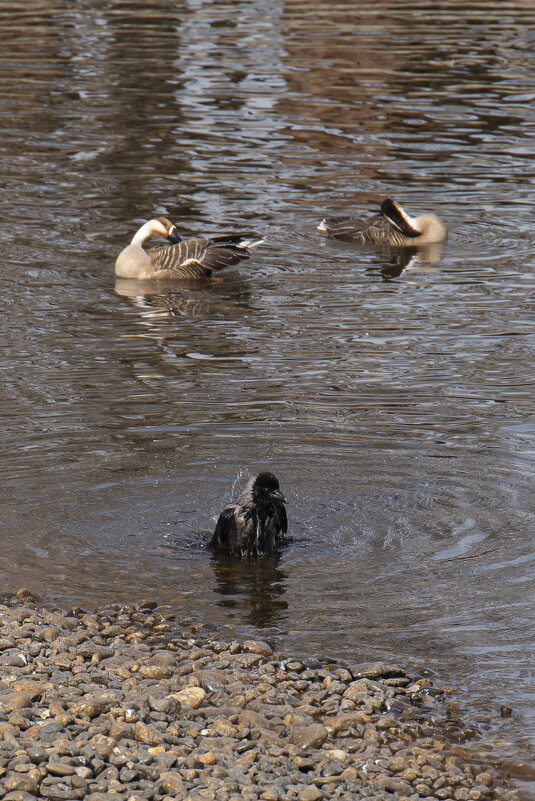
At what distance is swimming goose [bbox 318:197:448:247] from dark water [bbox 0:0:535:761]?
0.27m

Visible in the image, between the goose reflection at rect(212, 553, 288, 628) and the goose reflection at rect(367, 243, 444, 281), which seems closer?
the goose reflection at rect(212, 553, 288, 628)

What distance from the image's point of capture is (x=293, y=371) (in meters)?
12.0

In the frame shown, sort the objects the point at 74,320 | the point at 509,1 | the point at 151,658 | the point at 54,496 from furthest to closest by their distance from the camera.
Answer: the point at 509,1 < the point at 74,320 < the point at 54,496 < the point at 151,658

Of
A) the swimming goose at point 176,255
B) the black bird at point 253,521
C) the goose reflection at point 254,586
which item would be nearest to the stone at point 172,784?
the goose reflection at point 254,586

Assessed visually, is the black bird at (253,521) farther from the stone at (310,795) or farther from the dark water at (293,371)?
the stone at (310,795)

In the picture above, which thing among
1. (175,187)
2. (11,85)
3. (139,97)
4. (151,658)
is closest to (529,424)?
(151,658)

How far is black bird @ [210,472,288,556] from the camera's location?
28.1 feet

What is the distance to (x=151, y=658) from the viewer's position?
6984 millimetres

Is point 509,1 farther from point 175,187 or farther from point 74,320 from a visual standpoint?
point 74,320

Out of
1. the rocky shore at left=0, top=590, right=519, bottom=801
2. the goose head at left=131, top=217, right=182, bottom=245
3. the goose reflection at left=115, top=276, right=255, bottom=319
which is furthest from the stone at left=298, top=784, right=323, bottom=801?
the goose head at left=131, top=217, right=182, bottom=245

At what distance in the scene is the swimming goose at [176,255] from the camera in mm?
15633

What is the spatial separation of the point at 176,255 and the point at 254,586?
327 inches

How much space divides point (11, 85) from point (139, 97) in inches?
125

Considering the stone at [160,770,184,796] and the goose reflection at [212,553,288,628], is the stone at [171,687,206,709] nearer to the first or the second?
the stone at [160,770,184,796]
